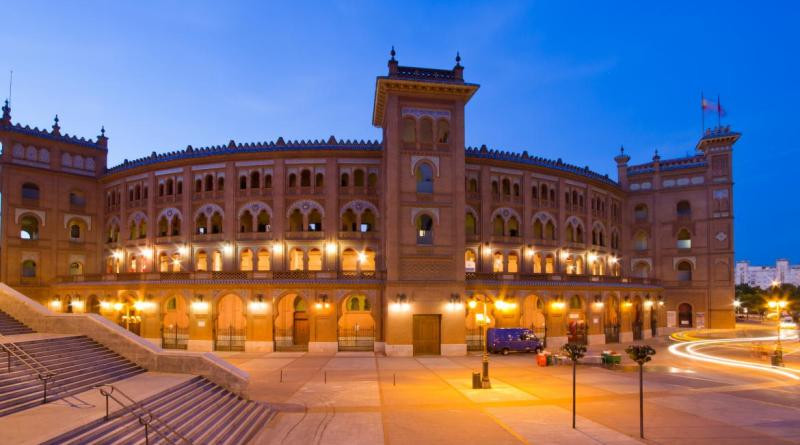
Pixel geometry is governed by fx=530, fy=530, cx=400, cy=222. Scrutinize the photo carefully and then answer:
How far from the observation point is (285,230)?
142 ft

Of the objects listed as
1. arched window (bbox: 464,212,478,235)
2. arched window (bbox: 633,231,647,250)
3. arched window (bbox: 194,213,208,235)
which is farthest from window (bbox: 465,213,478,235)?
arched window (bbox: 633,231,647,250)

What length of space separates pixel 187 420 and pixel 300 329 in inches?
1087

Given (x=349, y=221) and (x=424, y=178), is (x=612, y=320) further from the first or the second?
(x=349, y=221)

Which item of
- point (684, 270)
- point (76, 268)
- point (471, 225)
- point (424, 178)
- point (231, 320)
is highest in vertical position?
point (424, 178)

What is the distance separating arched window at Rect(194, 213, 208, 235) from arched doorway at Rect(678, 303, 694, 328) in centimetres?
5122

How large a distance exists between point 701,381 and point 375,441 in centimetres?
1909

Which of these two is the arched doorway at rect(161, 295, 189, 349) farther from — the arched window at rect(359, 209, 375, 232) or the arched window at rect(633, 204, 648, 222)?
the arched window at rect(633, 204, 648, 222)

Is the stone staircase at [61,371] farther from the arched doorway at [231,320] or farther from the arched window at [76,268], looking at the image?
the arched window at [76,268]

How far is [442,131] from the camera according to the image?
39219mm

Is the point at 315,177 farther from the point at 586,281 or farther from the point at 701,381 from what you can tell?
the point at 701,381

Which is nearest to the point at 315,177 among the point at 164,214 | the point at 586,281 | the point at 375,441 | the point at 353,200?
the point at 353,200

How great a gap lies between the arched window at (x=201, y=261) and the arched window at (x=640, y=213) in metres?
46.0

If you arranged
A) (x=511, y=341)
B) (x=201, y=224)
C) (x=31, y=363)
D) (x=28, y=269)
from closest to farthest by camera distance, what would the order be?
(x=31, y=363), (x=511, y=341), (x=201, y=224), (x=28, y=269)

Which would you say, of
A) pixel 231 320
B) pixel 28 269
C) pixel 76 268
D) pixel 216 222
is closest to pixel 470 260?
pixel 231 320
